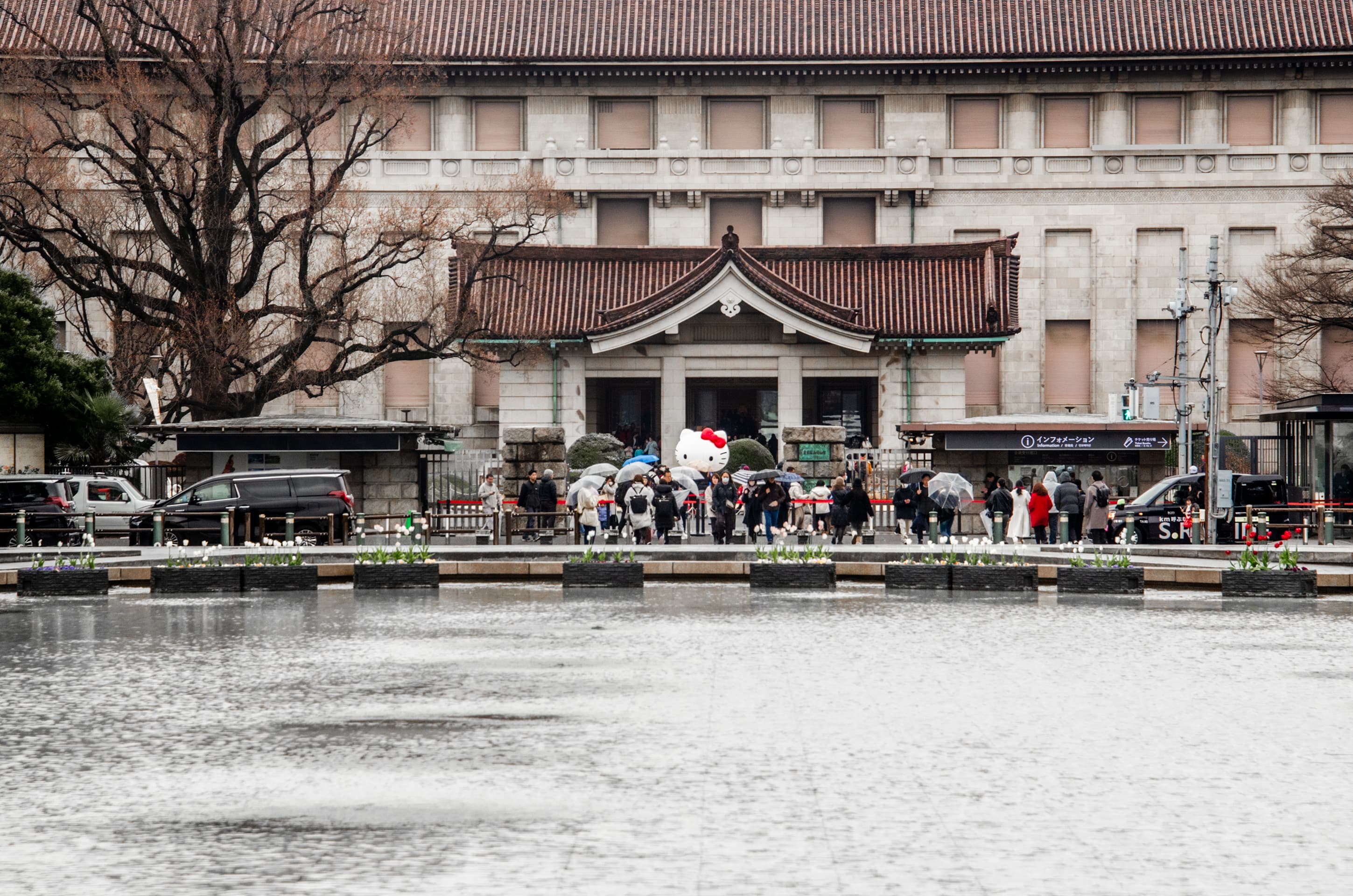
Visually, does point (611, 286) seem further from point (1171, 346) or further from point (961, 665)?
point (961, 665)

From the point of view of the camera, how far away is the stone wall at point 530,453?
35875 millimetres

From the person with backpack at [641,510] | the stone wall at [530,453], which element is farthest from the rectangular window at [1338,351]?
the person with backpack at [641,510]

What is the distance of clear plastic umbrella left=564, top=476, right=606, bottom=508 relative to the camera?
32.6m

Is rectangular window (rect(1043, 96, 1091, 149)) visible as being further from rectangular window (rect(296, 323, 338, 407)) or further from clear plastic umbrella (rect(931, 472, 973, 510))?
clear plastic umbrella (rect(931, 472, 973, 510))

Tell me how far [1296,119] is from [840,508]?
32.3 m

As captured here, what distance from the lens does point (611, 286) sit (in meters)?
45.7

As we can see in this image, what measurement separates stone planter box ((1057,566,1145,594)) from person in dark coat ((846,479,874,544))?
8.56 meters

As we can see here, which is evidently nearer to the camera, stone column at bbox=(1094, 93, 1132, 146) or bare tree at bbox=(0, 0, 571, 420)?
bare tree at bbox=(0, 0, 571, 420)

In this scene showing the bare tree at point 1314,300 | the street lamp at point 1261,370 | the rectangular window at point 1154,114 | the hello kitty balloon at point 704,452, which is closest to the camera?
the hello kitty balloon at point 704,452

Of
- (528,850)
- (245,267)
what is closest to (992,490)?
(245,267)

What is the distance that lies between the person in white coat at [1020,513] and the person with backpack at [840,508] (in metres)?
3.33

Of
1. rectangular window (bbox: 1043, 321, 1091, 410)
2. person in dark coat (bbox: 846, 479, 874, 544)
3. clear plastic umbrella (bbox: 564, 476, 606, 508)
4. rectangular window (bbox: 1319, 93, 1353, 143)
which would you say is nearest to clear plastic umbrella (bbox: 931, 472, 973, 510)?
person in dark coat (bbox: 846, 479, 874, 544)

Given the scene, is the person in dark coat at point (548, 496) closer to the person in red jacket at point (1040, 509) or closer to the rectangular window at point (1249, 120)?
the person in red jacket at point (1040, 509)

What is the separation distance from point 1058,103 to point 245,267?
3061cm
